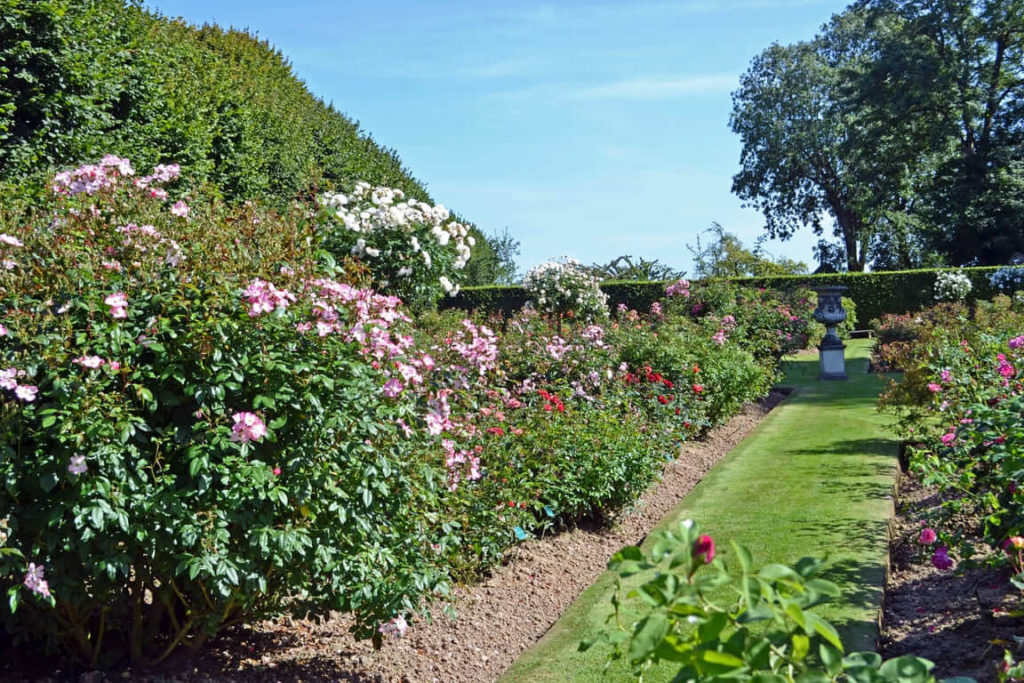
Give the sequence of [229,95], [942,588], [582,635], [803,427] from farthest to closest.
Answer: [229,95] < [803,427] < [942,588] < [582,635]

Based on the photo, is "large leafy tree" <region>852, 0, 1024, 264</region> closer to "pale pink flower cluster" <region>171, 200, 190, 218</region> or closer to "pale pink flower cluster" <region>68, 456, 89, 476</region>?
"pale pink flower cluster" <region>171, 200, 190, 218</region>

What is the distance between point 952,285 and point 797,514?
1831 cm

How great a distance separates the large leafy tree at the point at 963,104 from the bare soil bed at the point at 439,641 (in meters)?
26.4

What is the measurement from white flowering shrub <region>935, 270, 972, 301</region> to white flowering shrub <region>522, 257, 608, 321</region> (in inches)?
414

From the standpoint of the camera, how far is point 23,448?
3.02m

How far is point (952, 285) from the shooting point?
21672mm

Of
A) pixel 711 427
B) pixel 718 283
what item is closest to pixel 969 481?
pixel 711 427

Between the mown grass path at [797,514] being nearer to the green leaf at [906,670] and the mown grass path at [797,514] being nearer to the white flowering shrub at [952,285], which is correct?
the green leaf at [906,670]

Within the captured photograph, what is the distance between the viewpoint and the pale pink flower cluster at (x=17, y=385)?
9.42 feet

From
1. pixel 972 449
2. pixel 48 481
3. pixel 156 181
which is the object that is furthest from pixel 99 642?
pixel 972 449

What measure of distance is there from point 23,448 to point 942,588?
426cm

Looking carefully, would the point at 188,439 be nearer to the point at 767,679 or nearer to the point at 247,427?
the point at 247,427

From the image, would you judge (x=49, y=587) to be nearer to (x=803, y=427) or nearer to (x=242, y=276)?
(x=242, y=276)

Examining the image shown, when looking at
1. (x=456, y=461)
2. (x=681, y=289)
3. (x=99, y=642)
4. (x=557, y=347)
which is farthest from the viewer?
(x=681, y=289)
